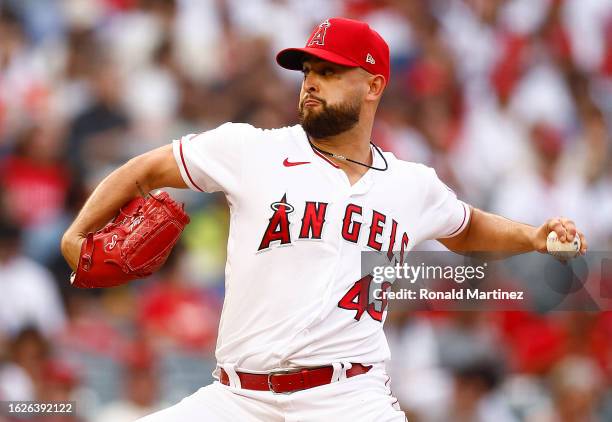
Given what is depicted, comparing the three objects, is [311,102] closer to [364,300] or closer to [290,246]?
[290,246]

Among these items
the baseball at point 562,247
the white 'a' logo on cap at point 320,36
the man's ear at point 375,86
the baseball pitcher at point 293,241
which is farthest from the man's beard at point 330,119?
the baseball at point 562,247

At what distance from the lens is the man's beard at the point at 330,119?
3850mm

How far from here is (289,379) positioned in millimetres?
3582

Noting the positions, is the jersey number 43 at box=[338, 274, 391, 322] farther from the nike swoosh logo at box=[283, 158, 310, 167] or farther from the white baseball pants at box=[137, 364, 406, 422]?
the nike swoosh logo at box=[283, 158, 310, 167]

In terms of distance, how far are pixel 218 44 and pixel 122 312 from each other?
8.79 ft

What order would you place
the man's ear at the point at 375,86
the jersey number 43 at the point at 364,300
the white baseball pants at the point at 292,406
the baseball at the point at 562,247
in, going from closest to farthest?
the white baseball pants at the point at 292,406 → the jersey number 43 at the point at 364,300 → the baseball at the point at 562,247 → the man's ear at the point at 375,86

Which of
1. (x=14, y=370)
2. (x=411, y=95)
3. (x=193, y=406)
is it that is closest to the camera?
(x=193, y=406)

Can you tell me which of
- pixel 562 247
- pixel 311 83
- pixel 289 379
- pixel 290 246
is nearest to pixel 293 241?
pixel 290 246

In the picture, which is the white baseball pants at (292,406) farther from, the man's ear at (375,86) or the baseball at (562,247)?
the man's ear at (375,86)

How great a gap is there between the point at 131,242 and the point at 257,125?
3.66m

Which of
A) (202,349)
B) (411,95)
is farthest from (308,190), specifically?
(411,95)

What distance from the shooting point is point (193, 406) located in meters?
3.60

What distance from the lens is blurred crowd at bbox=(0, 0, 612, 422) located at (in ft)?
20.4

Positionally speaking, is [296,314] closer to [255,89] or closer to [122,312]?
[122,312]
